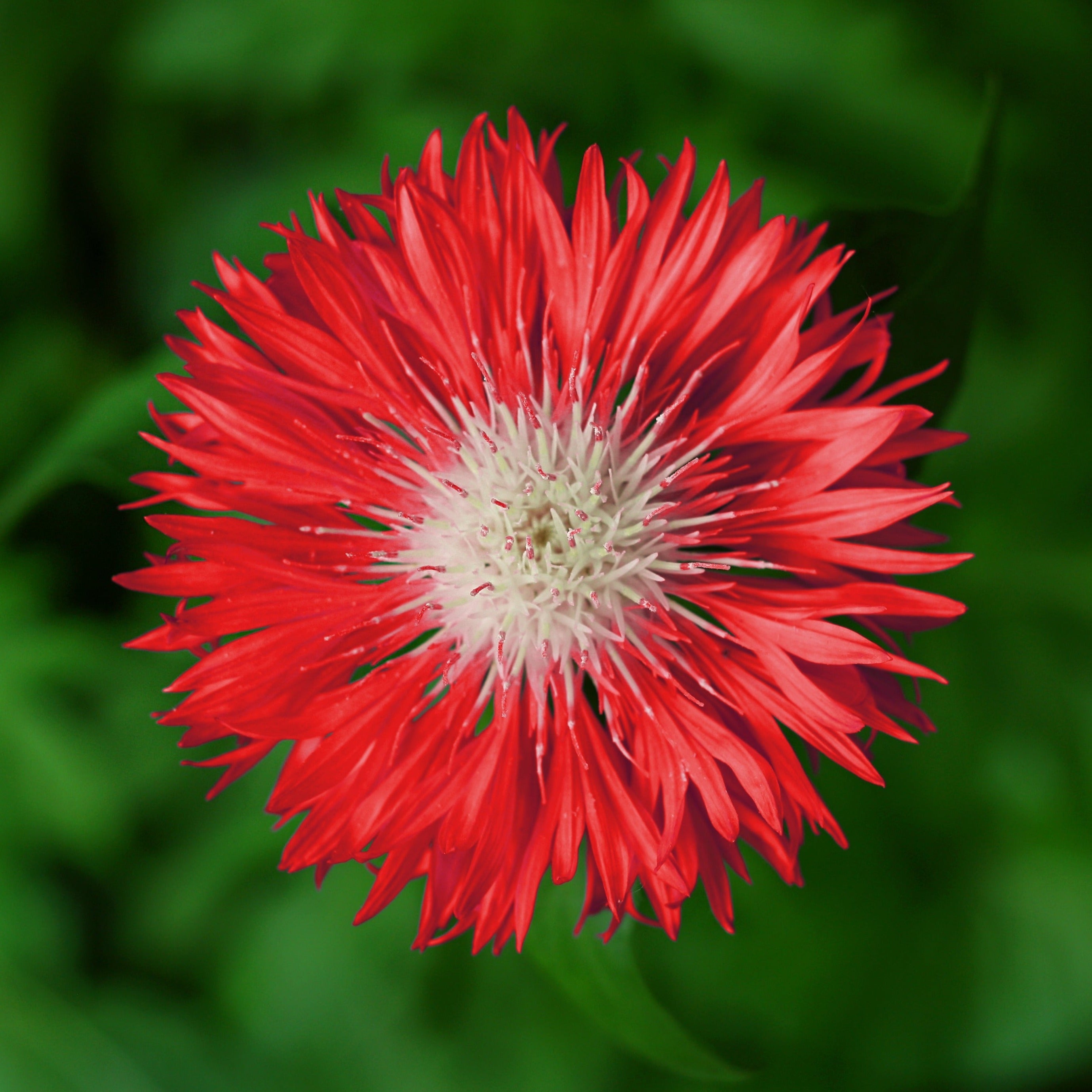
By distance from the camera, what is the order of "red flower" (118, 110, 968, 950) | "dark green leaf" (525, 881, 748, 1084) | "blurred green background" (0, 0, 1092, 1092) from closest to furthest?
1. "red flower" (118, 110, 968, 950)
2. "dark green leaf" (525, 881, 748, 1084)
3. "blurred green background" (0, 0, 1092, 1092)

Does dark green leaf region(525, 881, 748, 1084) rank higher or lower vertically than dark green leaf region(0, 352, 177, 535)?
lower

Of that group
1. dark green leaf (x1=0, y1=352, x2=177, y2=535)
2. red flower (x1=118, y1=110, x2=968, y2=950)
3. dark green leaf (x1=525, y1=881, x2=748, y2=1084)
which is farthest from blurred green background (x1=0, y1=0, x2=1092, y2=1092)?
red flower (x1=118, y1=110, x2=968, y2=950)

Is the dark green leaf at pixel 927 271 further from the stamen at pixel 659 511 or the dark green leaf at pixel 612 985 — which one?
the dark green leaf at pixel 612 985

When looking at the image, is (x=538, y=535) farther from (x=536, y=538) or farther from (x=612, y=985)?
(x=612, y=985)

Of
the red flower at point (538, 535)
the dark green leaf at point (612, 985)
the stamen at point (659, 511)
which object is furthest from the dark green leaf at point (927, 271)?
the dark green leaf at point (612, 985)

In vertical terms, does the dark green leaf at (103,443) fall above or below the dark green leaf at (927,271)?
below

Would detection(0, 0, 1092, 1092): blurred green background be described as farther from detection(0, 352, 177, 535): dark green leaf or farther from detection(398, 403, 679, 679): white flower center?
detection(398, 403, 679, 679): white flower center
